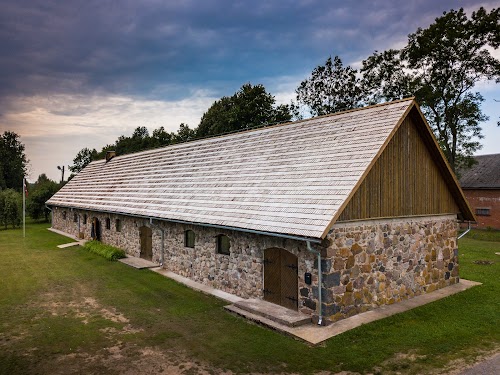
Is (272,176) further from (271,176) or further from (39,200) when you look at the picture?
(39,200)

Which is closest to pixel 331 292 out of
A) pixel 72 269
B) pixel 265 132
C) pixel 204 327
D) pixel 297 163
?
pixel 204 327

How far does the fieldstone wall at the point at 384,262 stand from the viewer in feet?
33.0

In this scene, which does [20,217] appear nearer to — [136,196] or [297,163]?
[136,196]

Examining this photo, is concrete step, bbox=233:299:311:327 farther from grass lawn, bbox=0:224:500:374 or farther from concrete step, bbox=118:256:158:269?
concrete step, bbox=118:256:158:269

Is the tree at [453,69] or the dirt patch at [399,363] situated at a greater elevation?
the tree at [453,69]

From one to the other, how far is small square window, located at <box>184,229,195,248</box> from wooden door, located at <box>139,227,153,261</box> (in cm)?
333

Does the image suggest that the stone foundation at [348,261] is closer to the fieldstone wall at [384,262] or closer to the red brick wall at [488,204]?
the fieldstone wall at [384,262]

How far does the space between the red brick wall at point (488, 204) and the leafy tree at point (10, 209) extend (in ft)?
149

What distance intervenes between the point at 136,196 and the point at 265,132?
340 inches

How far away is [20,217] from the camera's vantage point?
3728 centimetres

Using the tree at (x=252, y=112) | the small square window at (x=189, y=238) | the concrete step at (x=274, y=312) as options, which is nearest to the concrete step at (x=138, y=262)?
the small square window at (x=189, y=238)

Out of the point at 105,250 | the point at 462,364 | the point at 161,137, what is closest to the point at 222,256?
the point at 462,364

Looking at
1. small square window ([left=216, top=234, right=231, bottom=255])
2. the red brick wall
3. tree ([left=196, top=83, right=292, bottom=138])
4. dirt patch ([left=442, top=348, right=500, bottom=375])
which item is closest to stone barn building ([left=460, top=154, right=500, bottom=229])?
the red brick wall

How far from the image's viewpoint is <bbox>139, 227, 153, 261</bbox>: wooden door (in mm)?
18188
